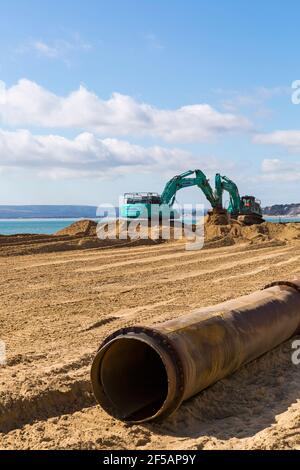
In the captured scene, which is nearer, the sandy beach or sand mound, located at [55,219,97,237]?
the sandy beach

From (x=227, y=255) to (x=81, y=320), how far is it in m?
12.5

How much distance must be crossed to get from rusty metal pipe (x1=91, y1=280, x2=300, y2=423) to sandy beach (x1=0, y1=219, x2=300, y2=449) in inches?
10.0

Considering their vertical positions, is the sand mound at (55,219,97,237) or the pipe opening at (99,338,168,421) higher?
the sand mound at (55,219,97,237)

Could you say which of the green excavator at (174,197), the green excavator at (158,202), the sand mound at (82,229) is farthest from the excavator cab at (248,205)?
the sand mound at (82,229)

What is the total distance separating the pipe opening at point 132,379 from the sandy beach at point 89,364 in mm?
232

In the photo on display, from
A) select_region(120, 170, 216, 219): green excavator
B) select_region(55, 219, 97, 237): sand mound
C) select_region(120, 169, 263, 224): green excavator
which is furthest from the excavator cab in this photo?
select_region(55, 219, 97, 237): sand mound

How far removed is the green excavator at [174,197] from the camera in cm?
3198

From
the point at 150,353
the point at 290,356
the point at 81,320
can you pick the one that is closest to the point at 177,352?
the point at 150,353

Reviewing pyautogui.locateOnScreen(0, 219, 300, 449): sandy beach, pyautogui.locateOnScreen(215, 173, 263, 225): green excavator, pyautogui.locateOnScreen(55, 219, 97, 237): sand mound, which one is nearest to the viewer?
pyautogui.locateOnScreen(0, 219, 300, 449): sandy beach

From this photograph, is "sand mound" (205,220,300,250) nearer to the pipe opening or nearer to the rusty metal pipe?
the rusty metal pipe

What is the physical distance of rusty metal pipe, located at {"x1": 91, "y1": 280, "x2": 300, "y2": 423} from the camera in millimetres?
4637

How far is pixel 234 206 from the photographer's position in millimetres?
38562
